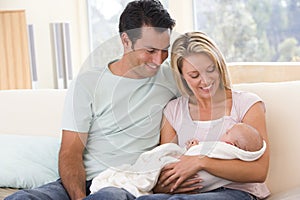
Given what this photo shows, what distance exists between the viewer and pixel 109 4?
16.0ft

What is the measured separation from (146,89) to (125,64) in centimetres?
12

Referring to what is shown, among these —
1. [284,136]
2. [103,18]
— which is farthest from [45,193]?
[103,18]

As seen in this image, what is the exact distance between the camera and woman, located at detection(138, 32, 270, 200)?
1.79m

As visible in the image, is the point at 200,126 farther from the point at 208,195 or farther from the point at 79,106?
the point at 79,106

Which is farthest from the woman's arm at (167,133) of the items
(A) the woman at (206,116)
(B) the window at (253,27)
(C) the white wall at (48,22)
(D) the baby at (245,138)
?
(C) the white wall at (48,22)

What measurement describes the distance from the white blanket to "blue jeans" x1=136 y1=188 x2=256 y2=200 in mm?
40

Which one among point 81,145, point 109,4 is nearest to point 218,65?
point 81,145

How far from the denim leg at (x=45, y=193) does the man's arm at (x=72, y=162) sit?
0.08 feet

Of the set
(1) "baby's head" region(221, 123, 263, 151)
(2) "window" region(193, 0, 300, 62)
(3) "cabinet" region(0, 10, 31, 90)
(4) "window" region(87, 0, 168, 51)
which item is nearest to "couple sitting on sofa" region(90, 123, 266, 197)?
(1) "baby's head" region(221, 123, 263, 151)

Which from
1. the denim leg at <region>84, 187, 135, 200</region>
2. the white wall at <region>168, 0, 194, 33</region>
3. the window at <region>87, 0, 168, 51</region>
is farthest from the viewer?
the window at <region>87, 0, 168, 51</region>

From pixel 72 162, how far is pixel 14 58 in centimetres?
236

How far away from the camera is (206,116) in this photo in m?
1.95

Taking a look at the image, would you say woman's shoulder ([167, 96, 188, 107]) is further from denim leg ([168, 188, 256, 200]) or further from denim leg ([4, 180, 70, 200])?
denim leg ([4, 180, 70, 200])

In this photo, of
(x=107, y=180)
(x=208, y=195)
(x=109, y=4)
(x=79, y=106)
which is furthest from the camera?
(x=109, y=4)
